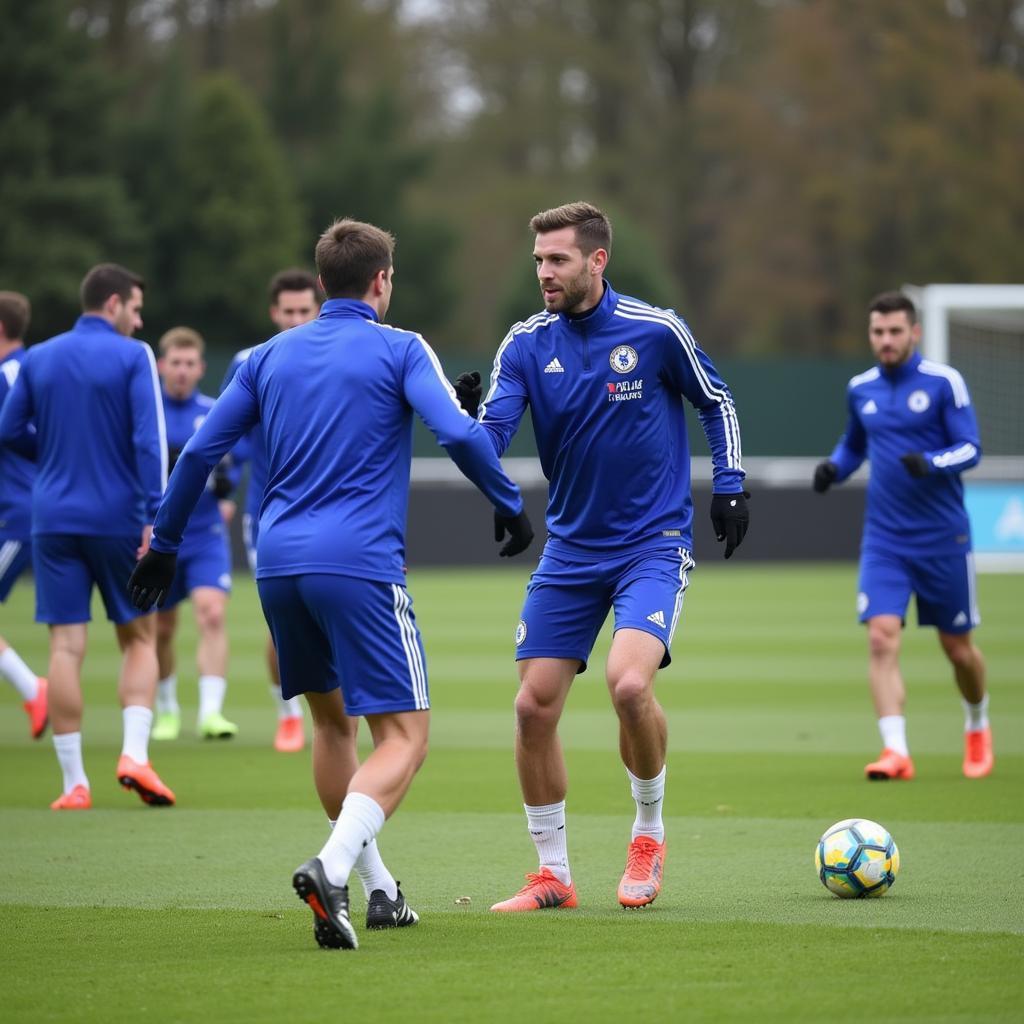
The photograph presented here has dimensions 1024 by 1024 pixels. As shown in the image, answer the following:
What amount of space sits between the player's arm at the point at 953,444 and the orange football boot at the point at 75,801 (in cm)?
427

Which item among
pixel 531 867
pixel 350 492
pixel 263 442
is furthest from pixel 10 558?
pixel 350 492

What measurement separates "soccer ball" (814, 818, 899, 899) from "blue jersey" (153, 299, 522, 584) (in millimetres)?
1739

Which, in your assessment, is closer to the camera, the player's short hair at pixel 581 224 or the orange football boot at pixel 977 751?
the player's short hair at pixel 581 224

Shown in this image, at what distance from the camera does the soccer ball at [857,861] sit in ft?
21.8

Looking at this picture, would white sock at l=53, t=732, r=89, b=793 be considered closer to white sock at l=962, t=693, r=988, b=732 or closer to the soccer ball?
the soccer ball

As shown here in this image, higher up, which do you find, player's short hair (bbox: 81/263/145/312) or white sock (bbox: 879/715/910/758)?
player's short hair (bbox: 81/263/145/312)

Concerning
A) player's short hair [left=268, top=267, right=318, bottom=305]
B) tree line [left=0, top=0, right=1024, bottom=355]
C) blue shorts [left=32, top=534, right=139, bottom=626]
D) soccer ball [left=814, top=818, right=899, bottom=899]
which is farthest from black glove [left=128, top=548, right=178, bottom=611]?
tree line [left=0, top=0, right=1024, bottom=355]

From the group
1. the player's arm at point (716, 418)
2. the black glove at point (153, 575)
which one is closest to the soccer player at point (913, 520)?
the player's arm at point (716, 418)

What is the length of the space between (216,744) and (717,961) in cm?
650

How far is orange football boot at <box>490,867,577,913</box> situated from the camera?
6500mm

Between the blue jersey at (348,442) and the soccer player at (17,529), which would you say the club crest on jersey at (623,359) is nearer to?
the blue jersey at (348,442)

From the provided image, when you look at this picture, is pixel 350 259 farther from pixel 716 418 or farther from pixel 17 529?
pixel 17 529

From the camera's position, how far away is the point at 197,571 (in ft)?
39.0

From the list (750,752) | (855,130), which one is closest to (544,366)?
(750,752)
